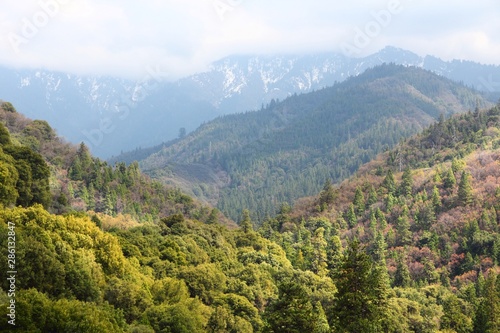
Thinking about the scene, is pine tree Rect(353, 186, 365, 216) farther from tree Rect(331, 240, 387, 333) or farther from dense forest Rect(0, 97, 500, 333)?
tree Rect(331, 240, 387, 333)

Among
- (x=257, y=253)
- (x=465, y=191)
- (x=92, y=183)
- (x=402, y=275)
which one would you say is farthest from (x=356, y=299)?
(x=92, y=183)

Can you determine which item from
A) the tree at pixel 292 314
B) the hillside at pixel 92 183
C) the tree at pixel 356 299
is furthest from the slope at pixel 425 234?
the hillside at pixel 92 183

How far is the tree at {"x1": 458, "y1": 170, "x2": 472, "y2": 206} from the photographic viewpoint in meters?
86.2

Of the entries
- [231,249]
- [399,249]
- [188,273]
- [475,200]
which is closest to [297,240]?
[399,249]

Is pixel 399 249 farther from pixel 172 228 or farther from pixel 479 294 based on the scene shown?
pixel 172 228

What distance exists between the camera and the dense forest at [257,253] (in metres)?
34.1

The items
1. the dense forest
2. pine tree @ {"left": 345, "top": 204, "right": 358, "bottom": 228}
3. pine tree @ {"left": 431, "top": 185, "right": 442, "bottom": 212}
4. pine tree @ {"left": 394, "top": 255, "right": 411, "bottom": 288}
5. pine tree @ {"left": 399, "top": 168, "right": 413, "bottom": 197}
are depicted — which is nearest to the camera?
the dense forest

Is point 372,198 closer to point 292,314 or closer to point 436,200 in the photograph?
point 436,200

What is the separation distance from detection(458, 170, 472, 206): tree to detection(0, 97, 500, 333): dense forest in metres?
0.21

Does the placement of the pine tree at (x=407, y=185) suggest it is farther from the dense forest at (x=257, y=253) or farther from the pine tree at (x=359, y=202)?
the pine tree at (x=359, y=202)

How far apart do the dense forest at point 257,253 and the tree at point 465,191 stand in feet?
0.69

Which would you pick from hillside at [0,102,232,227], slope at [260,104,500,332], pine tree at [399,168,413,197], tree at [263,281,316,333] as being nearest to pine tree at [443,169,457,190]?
slope at [260,104,500,332]

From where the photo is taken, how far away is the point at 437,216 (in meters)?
87.8

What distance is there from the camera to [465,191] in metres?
86.1
